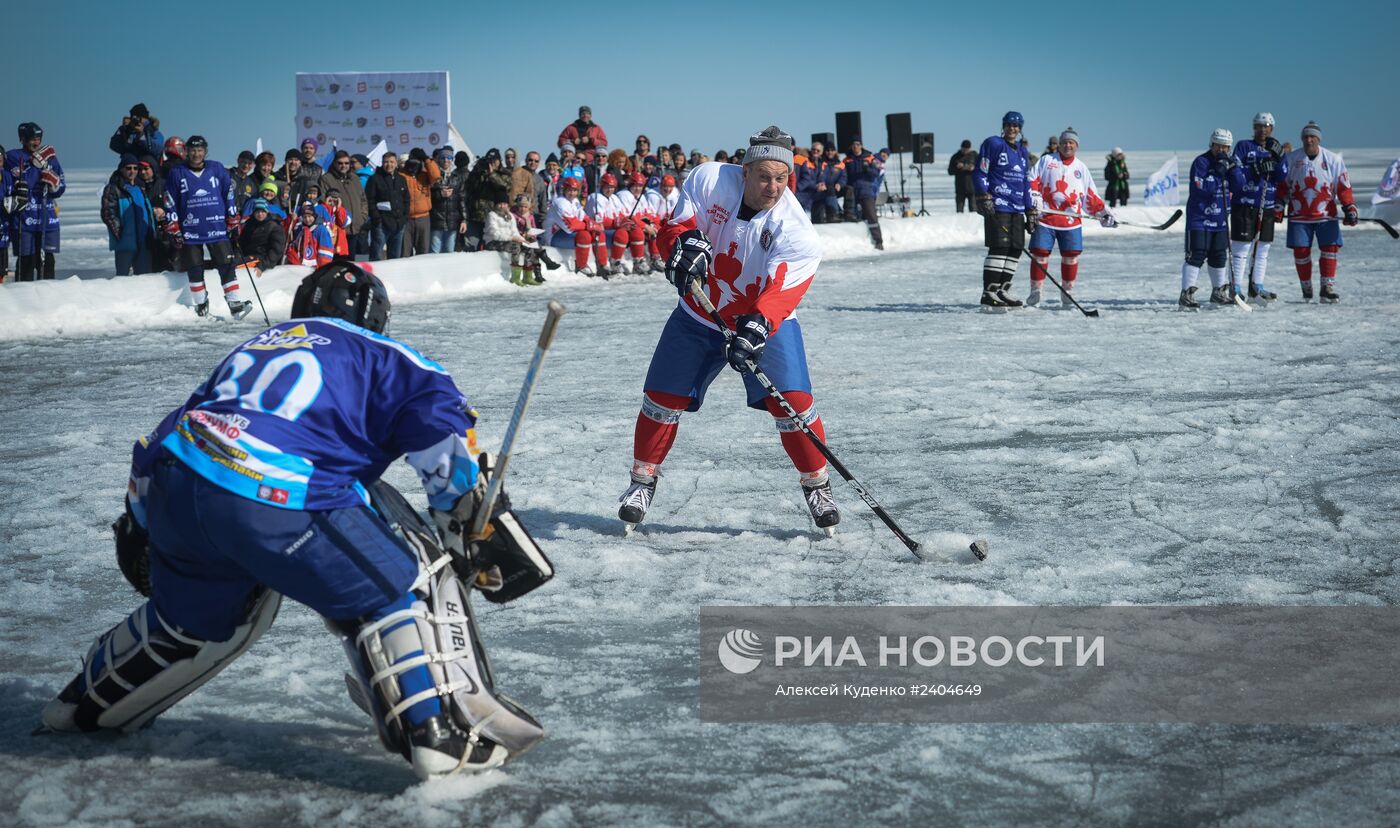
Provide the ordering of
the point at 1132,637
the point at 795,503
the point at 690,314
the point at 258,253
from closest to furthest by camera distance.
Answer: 1. the point at 1132,637
2. the point at 690,314
3. the point at 795,503
4. the point at 258,253

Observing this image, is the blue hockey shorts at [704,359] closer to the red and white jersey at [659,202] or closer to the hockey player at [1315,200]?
the hockey player at [1315,200]

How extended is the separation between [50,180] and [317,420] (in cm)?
Result: 1196

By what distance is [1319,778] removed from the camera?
3041 millimetres

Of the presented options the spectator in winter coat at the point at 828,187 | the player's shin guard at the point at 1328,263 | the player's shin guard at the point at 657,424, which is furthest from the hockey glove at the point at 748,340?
the spectator in winter coat at the point at 828,187

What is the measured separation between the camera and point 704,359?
5.38 meters

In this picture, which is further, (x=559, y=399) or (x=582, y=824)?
(x=559, y=399)

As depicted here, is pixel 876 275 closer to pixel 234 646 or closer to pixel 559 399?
pixel 559 399

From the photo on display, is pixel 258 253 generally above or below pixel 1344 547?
above

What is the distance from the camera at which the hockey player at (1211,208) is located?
1262 centimetres

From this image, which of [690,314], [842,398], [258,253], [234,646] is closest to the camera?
[234,646]

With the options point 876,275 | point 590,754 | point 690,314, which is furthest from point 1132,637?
point 876,275

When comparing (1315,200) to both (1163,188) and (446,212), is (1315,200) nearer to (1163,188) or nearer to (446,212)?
(446,212)

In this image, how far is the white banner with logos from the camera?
17.8 metres

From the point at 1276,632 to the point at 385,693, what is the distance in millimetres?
2878
